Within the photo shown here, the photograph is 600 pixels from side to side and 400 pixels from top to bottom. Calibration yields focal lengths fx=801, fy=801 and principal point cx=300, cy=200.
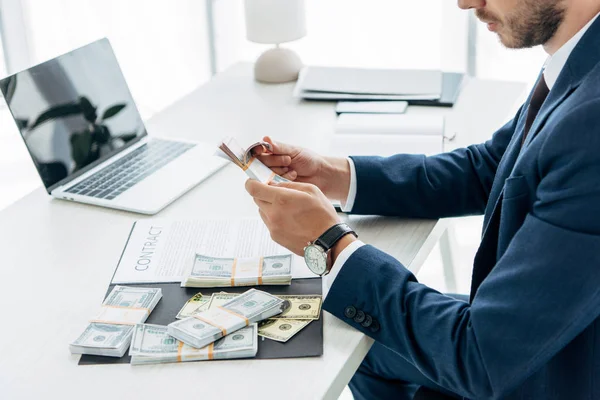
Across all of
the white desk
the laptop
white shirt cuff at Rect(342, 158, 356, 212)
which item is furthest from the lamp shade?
white shirt cuff at Rect(342, 158, 356, 212)

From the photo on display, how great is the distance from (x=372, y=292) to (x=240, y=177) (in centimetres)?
58

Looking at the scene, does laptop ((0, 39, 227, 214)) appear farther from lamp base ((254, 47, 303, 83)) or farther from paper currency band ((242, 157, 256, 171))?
lamp base ((254, 47, 303, 83))

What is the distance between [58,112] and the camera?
156 cm

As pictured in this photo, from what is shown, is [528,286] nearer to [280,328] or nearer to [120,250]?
[280,328]

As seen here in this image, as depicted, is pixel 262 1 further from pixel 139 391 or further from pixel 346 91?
pixel 139 391

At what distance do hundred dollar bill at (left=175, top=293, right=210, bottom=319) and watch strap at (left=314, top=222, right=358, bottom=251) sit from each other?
187 mm

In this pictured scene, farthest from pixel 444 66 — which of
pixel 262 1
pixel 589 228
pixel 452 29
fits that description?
pixel 589 228

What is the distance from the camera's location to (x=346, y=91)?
2.01 meters

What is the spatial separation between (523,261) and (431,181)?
533 millimetres

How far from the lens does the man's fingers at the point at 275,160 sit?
1.44 meters

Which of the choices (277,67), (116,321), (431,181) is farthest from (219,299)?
(277,67)

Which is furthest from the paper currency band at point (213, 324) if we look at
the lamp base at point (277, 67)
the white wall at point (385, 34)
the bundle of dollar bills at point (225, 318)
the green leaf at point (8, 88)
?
the white wall at point (385, 34)

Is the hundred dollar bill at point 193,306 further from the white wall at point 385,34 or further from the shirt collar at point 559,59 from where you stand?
the white wall at point 385,34

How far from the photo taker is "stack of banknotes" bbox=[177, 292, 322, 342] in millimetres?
1099
